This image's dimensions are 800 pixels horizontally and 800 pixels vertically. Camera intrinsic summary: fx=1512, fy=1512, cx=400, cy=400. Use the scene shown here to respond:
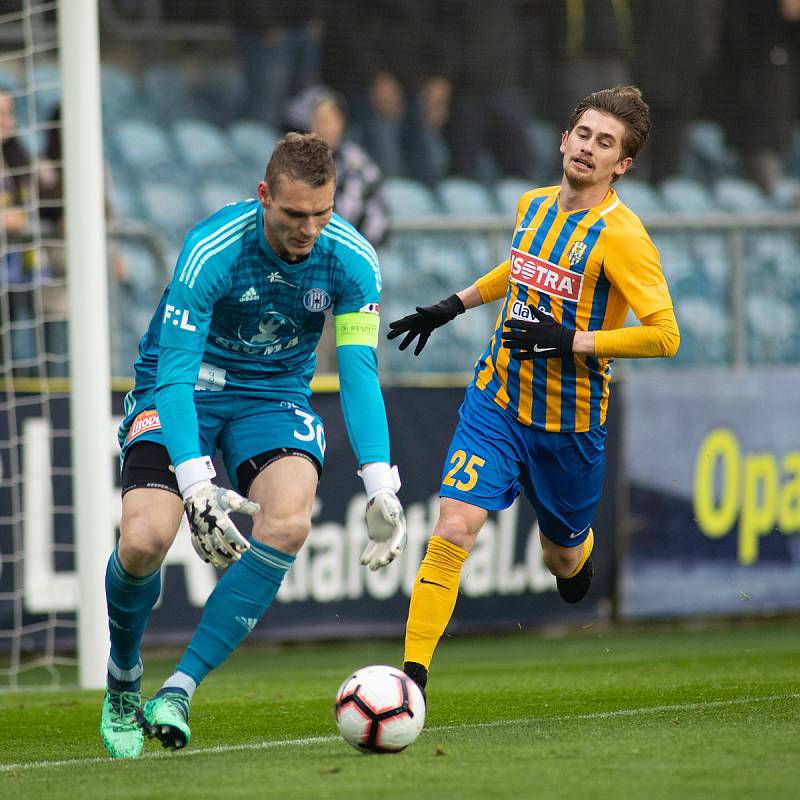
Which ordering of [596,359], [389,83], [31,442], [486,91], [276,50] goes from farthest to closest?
[486,91] → [389,83] → [276,50] → [31,442] → [596,359]

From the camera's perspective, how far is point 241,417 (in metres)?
5.16

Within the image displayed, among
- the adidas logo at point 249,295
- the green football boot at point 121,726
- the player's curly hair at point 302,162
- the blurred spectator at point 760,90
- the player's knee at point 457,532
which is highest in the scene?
the blurred spectator at point 760,90

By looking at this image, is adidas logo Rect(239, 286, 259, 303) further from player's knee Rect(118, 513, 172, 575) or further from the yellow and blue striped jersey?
the yellow and blue striped jersey

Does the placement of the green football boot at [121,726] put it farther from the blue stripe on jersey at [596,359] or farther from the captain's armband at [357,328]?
the blue stripe on jersey at [596,359]

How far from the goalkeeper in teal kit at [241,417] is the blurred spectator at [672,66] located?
9.02 m

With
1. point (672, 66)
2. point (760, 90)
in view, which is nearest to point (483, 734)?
point (760, 90)

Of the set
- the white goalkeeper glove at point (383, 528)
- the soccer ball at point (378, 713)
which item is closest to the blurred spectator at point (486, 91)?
the white goalkeeper glove at point (383, 528)

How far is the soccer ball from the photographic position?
4.53m

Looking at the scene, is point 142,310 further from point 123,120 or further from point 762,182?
point 762,182

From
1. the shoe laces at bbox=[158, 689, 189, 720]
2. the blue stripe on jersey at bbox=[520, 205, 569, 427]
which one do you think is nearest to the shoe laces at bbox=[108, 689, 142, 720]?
the shoe laces at bbox=[158, 689, 189, 720]

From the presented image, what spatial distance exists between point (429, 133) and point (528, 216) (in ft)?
24.1

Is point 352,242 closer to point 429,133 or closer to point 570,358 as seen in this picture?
point 570,358

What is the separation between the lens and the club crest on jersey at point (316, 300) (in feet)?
16.5

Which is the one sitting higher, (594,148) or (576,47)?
(576,47)
